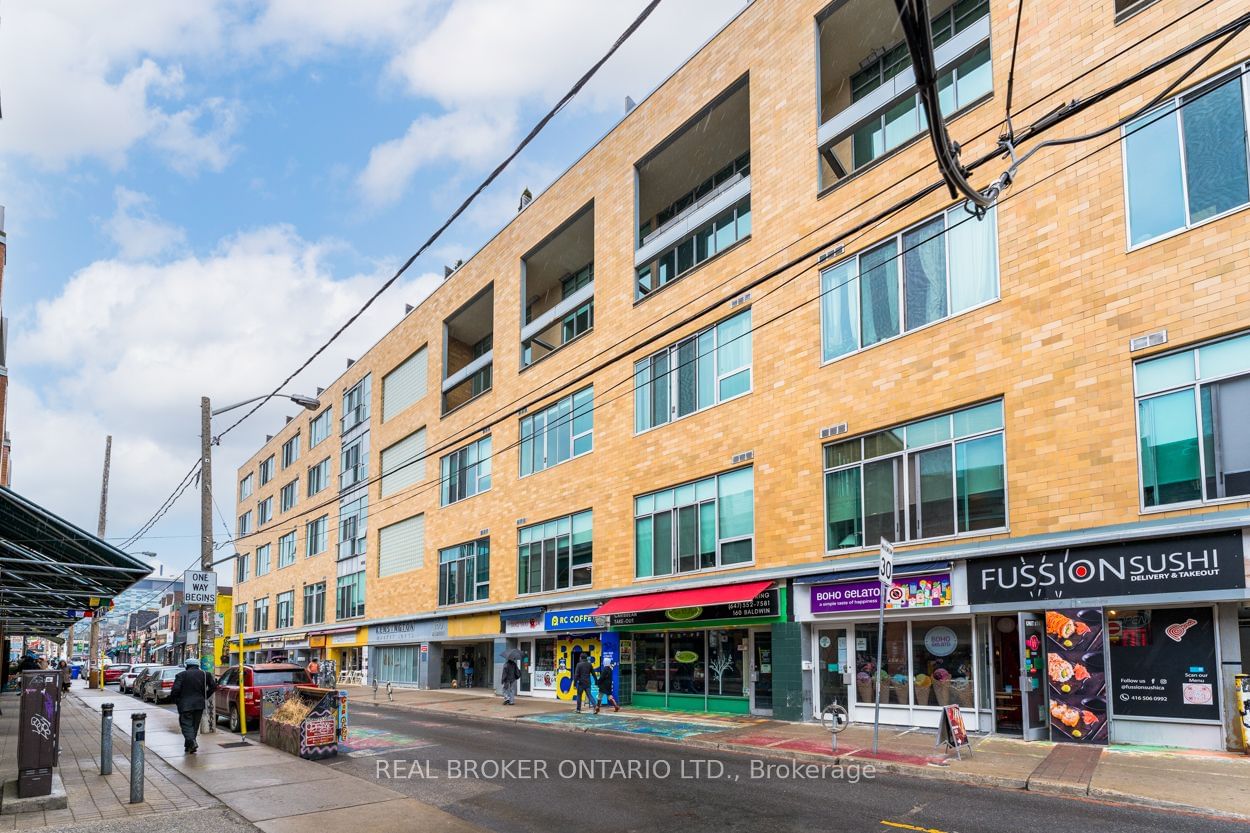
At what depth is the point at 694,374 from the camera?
79.8ft

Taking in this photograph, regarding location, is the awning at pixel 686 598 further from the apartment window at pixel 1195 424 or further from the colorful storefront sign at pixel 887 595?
the apartment window at pixel 1195 424

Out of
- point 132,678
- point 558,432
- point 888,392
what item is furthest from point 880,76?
point 132,678

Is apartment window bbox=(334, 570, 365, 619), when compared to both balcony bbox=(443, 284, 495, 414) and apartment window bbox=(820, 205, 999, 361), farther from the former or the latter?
apartment window bbox=(820, 205, 999, 361)

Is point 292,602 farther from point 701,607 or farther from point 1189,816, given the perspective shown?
point 1189,816

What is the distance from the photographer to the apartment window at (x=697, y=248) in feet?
80.7

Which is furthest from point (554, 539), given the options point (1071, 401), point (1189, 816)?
point (1189, 816)

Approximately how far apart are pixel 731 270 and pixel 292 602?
44963 millimetres

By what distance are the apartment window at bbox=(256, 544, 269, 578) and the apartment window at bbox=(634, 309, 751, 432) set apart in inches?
1891

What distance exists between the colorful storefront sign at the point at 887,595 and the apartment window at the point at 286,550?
47276mm

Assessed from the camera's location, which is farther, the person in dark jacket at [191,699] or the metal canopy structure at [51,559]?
the person in dark jacket at [191,699]

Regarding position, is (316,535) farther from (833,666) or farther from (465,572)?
(833,666)

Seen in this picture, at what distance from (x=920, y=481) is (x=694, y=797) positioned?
361 inches

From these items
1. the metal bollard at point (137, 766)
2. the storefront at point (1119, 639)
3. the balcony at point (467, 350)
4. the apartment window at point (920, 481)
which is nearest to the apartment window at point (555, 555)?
the balcony at point (467, 350)

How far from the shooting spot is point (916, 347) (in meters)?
18.2
